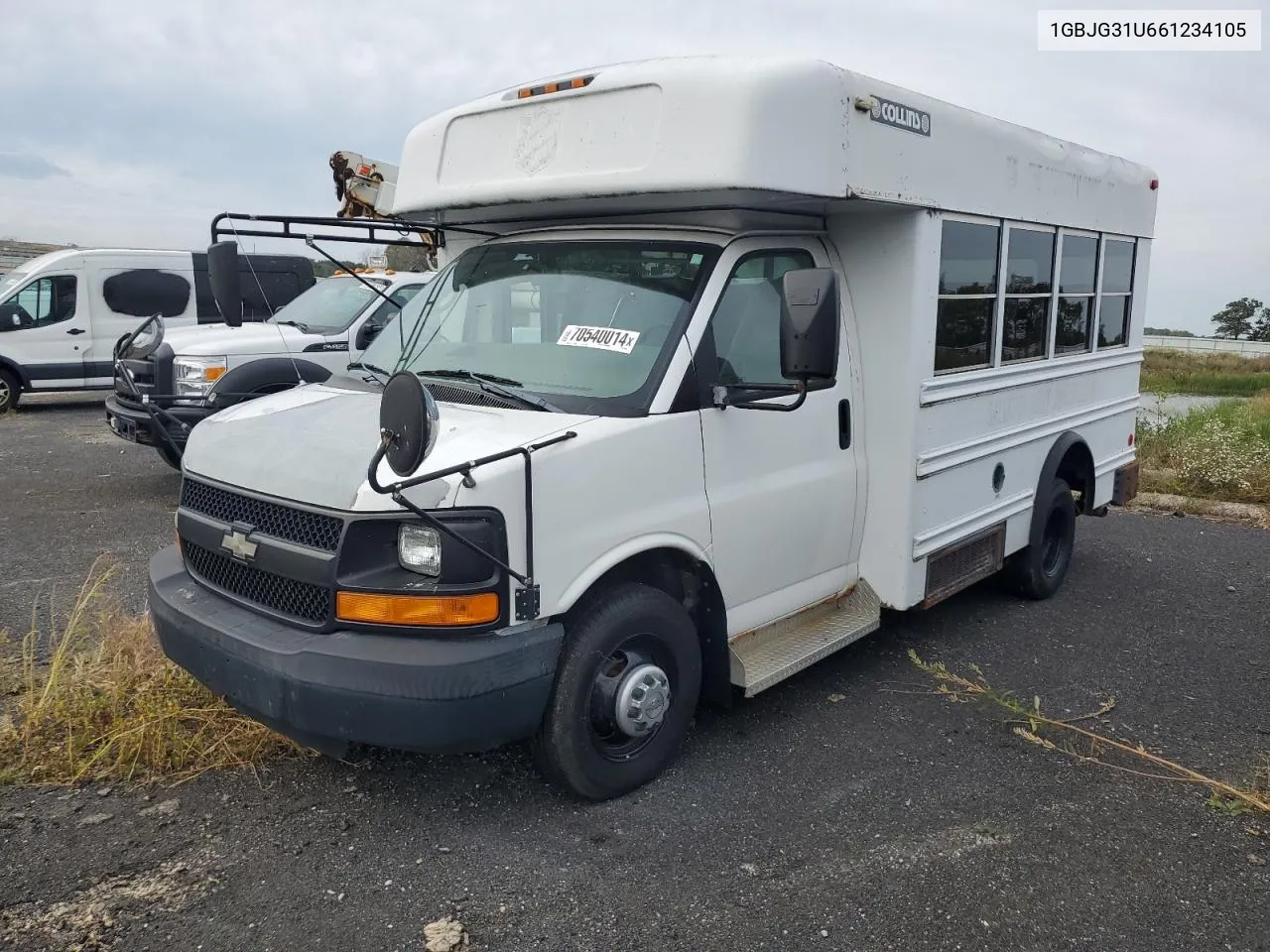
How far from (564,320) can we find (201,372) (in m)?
5.65

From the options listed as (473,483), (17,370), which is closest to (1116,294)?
(473,483)

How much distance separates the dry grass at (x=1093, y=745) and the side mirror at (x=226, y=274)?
12.0 ft

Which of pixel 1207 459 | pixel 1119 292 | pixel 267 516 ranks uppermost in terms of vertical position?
pixel 1119 292

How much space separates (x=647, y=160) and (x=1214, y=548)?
6.25 meters

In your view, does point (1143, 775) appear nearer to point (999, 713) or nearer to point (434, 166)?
point (999, 713)

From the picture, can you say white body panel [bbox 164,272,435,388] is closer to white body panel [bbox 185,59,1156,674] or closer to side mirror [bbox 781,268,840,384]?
white body panel [bbox 185,59,1156,674]

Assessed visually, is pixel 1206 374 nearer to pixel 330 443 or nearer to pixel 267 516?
Answer: pixel 330 443

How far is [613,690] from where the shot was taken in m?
3.71

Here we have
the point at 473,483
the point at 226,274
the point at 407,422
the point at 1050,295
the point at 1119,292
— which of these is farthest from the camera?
the point at 1119,292

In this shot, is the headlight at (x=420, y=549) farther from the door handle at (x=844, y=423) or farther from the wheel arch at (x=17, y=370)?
the wheel arch at (x=17, y=370)

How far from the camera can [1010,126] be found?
5.37 m

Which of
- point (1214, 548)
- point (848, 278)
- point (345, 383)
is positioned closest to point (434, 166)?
point (345, 383)

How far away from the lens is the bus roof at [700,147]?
12.5ft

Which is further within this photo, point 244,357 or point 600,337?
point 244,357
